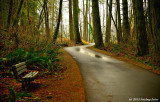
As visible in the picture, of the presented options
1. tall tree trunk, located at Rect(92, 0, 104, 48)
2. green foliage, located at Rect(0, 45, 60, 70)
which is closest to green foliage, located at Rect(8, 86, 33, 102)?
green foliage, located at Rect(0, 45, 60, 70)

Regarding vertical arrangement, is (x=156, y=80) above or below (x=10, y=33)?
below

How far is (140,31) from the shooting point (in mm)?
10375

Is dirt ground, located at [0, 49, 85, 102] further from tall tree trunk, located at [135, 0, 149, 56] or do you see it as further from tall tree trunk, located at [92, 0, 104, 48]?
tall tree trunk, located at [92, 0, 104, 48]

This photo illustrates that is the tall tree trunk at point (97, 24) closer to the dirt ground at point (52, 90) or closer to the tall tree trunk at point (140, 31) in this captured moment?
the tall tree trunk at point (140, 31)

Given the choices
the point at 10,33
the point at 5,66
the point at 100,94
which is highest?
the point at 10,33

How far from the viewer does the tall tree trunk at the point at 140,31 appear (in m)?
10.4

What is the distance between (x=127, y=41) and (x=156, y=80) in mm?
10567

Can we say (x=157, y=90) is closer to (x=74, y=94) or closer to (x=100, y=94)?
(x=100, y=94)

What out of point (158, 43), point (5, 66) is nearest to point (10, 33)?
point (5, 66)

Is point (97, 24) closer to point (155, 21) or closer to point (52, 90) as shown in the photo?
point (155, 21)

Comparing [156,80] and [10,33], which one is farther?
[10,33]

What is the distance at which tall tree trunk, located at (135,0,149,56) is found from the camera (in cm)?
1039

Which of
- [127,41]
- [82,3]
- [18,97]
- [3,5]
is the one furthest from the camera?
[82,3]

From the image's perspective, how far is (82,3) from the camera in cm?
4456
